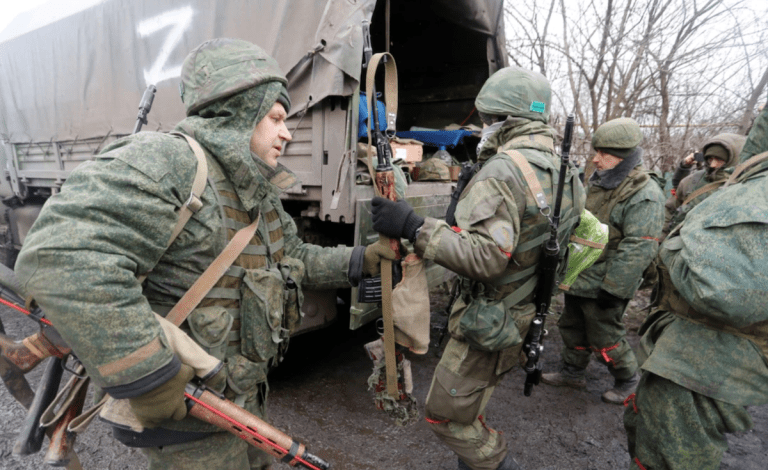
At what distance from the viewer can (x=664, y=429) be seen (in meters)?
1.70

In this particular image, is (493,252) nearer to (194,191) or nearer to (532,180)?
(532,180)

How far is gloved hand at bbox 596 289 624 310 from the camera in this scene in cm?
299

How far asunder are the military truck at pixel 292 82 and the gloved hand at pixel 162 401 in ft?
4.97

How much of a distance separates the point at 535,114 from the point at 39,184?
241 inches

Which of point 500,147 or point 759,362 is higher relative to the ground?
point 500,147

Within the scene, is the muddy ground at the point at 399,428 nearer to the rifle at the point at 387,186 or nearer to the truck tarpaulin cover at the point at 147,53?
the rifle at the point at 387,186

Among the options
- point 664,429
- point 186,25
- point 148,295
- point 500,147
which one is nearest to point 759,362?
point 664,429

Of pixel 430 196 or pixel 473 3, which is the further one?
pixel 473 3

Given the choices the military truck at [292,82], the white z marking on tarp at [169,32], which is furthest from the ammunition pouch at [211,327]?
the white z marking on tarp at [169,32]

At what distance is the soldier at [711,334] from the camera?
145 centimetres

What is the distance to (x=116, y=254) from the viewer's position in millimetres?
A: 1043

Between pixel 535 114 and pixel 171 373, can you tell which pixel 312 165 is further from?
pixel 171 373

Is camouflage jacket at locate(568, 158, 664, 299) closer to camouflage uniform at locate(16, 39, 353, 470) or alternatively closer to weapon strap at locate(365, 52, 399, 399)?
weapon strap at locate(365, 52, 399, 399)

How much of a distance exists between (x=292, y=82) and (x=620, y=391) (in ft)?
11.0
